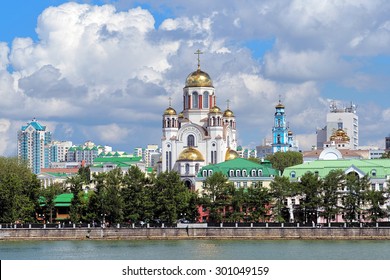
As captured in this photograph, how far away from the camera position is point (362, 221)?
85812mm

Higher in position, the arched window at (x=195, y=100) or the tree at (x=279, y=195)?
the arched window at (x=195, y=100)

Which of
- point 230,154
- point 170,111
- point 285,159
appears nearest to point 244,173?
point 230,154

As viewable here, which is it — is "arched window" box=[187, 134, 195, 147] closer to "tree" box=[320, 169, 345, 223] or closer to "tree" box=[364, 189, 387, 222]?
"tree" box=[320, 169, 345, 223]

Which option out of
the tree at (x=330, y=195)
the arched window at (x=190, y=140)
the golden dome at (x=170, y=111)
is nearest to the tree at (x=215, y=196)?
the tree at (x=330, y=195)

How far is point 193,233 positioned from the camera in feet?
279

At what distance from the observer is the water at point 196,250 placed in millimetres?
65719

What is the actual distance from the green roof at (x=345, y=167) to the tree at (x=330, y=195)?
985cm

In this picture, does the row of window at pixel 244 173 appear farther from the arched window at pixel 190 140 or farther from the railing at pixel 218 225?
the railing at pixel 218 225

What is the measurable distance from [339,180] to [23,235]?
24.7 meters

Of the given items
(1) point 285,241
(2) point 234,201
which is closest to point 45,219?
(2) point 234,201

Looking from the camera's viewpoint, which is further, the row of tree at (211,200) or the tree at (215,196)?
the tree at (215,196)

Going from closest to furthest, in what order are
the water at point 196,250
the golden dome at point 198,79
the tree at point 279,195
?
1. the water at point 196,250
2. the tree at point 279,195
3. the golden dome at point 198,79

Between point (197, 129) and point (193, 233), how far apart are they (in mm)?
40271
